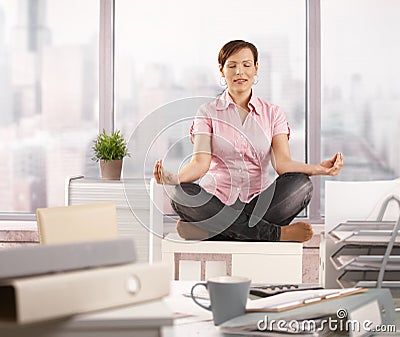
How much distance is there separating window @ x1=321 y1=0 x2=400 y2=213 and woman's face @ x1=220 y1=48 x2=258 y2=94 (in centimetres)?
73

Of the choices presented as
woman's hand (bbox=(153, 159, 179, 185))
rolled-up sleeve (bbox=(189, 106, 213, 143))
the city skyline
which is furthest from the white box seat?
the city skyline

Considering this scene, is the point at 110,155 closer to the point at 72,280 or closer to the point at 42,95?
the point at 42,95

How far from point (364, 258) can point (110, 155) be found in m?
2.20

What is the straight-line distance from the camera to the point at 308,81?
3998mm

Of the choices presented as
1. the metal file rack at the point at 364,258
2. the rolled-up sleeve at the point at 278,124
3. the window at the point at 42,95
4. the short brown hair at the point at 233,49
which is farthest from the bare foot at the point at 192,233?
the metal file rack at the point at 364,258

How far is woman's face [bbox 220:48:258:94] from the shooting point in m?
3.38

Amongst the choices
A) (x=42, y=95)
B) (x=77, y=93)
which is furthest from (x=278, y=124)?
(x=42, y=95)

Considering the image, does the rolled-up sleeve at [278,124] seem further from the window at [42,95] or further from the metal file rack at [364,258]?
the metal file rack at [364,258]

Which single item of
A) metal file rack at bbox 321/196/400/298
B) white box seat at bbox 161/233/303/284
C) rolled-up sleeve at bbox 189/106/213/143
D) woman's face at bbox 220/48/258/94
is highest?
woman's face at bbox 220/48/258/94

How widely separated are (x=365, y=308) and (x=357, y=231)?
35 cm

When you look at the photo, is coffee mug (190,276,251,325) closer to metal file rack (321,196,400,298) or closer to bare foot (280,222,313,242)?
metal file rack (321,196,400,298)

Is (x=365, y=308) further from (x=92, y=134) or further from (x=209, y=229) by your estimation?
(x=92, y=134)

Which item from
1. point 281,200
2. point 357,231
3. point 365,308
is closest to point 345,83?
point 281,200

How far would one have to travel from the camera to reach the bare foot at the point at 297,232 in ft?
10.6
